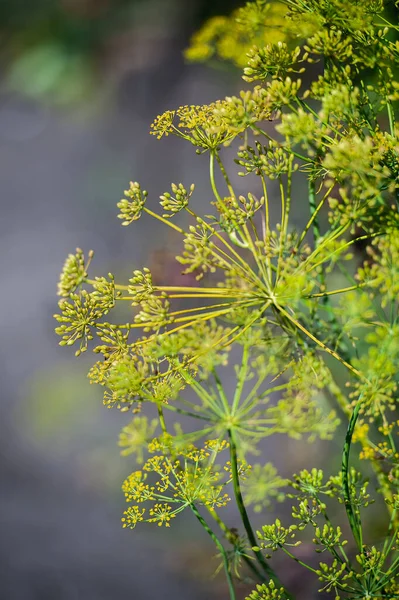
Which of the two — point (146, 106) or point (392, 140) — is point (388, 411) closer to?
point (392, 140)

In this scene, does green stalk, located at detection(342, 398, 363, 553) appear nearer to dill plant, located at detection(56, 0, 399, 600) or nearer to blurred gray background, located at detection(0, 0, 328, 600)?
dill plant, located at detection(56, 0, 399, 600)

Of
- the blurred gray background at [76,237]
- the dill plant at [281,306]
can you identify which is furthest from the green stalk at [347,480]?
Result: the blurred gray background at [76,237]

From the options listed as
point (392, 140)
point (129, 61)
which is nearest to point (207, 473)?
point (392, 140)

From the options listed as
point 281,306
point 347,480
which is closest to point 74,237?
point 281,306

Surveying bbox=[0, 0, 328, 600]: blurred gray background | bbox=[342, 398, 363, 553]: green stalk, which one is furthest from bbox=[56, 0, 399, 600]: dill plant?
bbox=[0, 0, 328, 600]: blurred gray background

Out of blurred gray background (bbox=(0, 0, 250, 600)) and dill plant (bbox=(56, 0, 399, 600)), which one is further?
blurred gray background (bbox=(0, 0, 250, 600))

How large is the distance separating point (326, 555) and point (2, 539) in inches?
28.5

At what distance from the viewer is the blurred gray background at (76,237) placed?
1165 millimetres

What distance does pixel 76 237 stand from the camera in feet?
4.31

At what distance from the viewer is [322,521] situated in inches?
39.9

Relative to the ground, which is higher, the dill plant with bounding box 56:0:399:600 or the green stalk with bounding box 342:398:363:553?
the dill plant with bounding box 56:0:399:600

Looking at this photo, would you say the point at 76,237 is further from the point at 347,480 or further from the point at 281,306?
the point at 347,480

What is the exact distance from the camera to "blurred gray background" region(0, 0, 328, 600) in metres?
1.17

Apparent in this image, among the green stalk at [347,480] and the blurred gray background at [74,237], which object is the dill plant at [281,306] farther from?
the blurred gray background at [74,237]
